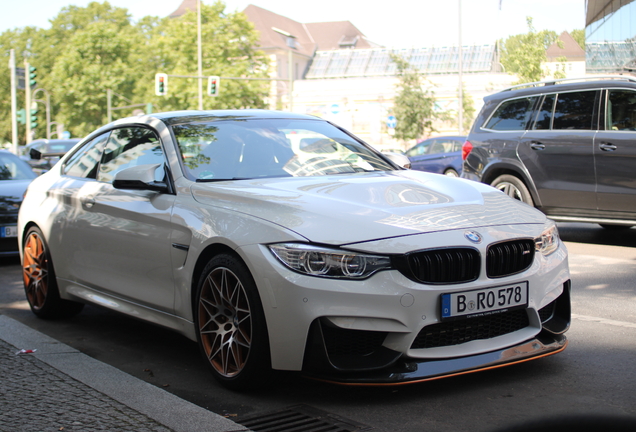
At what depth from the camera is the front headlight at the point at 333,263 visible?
3.65 metres

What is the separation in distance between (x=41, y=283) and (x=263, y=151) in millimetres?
2323

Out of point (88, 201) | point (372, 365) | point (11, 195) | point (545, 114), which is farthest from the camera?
point (545, 114)

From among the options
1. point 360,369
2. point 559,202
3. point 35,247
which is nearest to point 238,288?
point 360,369

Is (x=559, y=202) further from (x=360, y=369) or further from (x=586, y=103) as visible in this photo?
(x=360, y=369)

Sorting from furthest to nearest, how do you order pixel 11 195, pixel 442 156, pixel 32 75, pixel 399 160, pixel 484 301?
pixel 32 75
pixel 442 156
pixel 11 195
pixel 399 160
pixel 484 301

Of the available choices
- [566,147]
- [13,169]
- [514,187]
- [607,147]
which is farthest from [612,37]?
[13,169]

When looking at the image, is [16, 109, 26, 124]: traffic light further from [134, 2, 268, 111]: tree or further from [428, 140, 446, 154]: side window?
[428, 140, 446, 154]: side window

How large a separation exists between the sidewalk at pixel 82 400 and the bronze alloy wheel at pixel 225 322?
366 mm

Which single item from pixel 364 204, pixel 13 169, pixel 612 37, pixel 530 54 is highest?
pixel 530 54

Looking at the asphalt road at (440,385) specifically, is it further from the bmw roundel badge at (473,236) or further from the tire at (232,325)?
the bmw roundel badge at (473,236)

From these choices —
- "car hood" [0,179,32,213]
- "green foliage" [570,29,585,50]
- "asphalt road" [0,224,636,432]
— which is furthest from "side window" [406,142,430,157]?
"green foliage" [570,29,585,50]

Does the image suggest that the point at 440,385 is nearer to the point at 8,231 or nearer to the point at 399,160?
the point at 399,160

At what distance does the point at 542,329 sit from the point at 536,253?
1.29ft

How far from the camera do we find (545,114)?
9.71 metres
